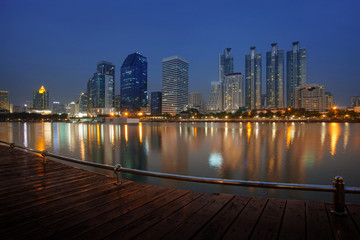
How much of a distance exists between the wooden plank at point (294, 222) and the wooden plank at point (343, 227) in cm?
48

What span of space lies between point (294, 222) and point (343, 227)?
2.72ft

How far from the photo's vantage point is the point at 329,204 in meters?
4.75

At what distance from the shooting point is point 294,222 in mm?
4051

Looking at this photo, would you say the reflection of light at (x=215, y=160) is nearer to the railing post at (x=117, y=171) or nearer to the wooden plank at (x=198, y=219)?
the railing post at (x=117, y=171)

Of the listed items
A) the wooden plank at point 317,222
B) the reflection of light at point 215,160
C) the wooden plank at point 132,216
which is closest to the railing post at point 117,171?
the wooden plank at point 132,216

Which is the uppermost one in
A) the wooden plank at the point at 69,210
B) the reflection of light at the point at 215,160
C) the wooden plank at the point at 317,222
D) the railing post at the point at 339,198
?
the railing post at the point at 339,198

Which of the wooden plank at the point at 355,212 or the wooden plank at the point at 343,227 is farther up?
the wooden plank at the point at 355,212

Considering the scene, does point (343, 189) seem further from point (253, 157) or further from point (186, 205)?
point (253, 157)

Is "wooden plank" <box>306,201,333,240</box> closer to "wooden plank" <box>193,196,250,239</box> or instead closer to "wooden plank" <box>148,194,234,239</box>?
"wooden plank" <box>193,196,250,239</box>

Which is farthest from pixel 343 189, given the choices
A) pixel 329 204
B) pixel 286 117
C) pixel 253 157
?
pixel 286 117

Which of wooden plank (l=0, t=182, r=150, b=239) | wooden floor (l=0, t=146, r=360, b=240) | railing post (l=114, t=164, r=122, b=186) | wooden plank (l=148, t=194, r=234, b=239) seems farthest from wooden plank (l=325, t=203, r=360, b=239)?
railing post (l=114, t=164, r=122, b=186)

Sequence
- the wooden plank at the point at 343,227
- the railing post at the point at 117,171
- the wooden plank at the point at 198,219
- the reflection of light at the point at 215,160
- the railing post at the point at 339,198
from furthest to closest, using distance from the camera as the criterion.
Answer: the reflection of light at the point at 215,160, the railing post at the point at 117,171, the railing post at the point at 339,198, the wooden plank at the point at 198,219, the wooden plank at the point at 343,227

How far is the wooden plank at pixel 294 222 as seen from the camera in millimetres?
3633

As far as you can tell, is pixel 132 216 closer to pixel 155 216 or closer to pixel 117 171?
pixel 155 216
